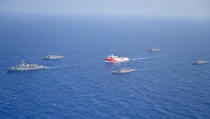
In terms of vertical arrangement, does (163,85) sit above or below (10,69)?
below

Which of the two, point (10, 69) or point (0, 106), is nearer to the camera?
point (0, 106)

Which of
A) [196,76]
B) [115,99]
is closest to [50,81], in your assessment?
[115,99]

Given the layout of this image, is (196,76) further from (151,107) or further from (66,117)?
(66,117)

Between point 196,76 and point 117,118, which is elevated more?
point 196,76

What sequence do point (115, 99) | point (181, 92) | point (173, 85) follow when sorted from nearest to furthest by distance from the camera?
1. point (115, 99)
2. point (181, 92)
3. point (173, 85)

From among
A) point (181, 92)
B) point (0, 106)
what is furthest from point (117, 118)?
point (0, 106)

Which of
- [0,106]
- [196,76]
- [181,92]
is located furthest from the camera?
[196,76]

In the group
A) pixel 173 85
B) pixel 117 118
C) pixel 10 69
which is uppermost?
pixel 10 69

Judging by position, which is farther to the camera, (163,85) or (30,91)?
(163,85)

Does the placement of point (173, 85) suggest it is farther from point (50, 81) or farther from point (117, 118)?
point (50, 81)
